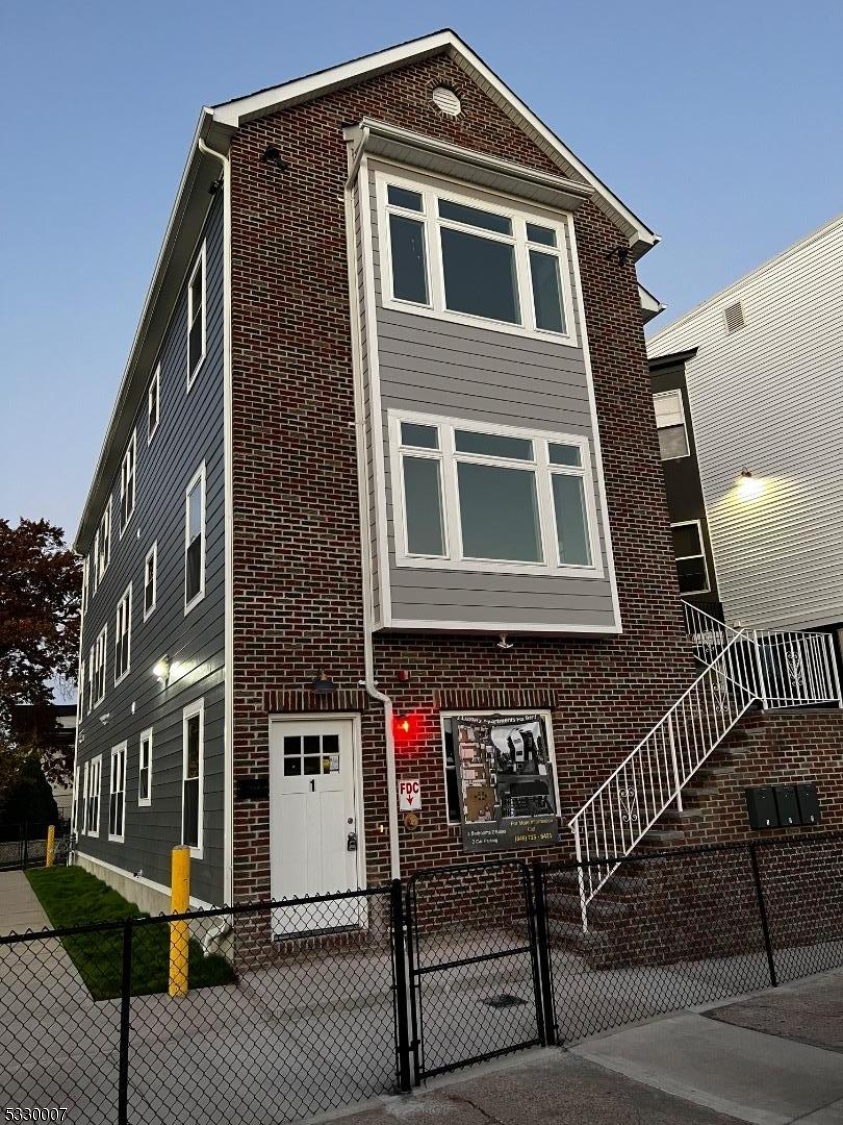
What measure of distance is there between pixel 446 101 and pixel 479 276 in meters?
2.94

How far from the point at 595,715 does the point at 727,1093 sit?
5.72 metres

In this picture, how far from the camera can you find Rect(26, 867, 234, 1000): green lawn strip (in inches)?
307

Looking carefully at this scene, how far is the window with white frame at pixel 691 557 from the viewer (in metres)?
19.0

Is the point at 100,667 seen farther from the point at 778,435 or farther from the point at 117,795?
the point at 778,435

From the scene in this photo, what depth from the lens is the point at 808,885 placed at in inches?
367

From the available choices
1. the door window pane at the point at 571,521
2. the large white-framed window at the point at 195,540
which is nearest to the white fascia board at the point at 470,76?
the large white-framed window at the point at 195,540

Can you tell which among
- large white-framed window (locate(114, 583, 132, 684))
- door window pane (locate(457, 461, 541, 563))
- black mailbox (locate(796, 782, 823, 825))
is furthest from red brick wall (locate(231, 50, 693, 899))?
large white-framed window (locate(114, 583, 132, 684))

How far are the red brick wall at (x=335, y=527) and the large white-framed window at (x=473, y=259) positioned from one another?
0.70 metres

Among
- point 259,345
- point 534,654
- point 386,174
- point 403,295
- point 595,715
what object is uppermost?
point 386,174

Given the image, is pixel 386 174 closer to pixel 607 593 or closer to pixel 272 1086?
pixel 607 593

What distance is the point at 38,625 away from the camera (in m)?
31.4

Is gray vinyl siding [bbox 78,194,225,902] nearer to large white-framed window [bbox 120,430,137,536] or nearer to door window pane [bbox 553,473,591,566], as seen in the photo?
large white-framed window [bbox 120,430,137,536]

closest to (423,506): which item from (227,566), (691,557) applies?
(227,566)

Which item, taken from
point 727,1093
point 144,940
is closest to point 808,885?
point 727,1093
